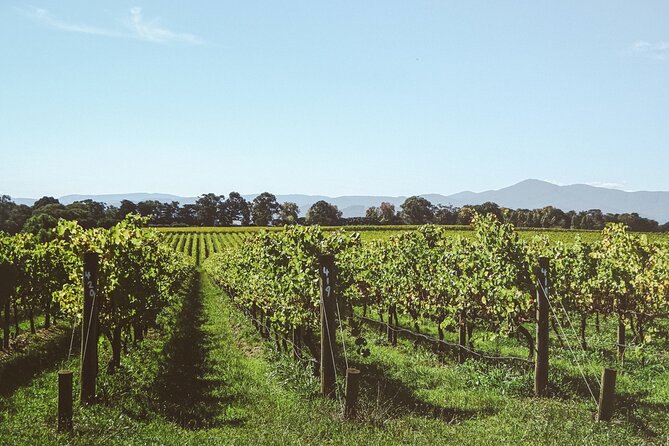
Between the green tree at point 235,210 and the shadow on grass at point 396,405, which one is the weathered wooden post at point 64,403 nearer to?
the shadow on grass at point 396,405

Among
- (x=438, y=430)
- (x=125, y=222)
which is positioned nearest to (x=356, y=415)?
(x=438, y=430)

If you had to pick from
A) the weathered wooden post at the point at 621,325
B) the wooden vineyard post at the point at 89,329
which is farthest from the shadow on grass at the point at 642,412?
the wooden vineyard post at the point at 89,329

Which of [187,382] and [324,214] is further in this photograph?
[324,214]

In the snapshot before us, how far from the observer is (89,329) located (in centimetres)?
844

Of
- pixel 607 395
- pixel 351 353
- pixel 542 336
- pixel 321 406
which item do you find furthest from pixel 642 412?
pixel 351 353

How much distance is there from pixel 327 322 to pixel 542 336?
4.18 meters

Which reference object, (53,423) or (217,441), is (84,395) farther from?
(217,441)

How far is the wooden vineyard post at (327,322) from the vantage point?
8516 mm

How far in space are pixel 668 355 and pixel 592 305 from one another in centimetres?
264

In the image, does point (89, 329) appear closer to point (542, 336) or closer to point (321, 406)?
point (321, 406)

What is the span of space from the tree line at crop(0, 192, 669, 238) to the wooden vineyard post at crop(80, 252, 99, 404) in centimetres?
9347

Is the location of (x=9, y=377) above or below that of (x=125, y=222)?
below

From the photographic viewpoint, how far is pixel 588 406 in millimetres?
8578

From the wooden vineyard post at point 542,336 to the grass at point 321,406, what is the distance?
35cm
